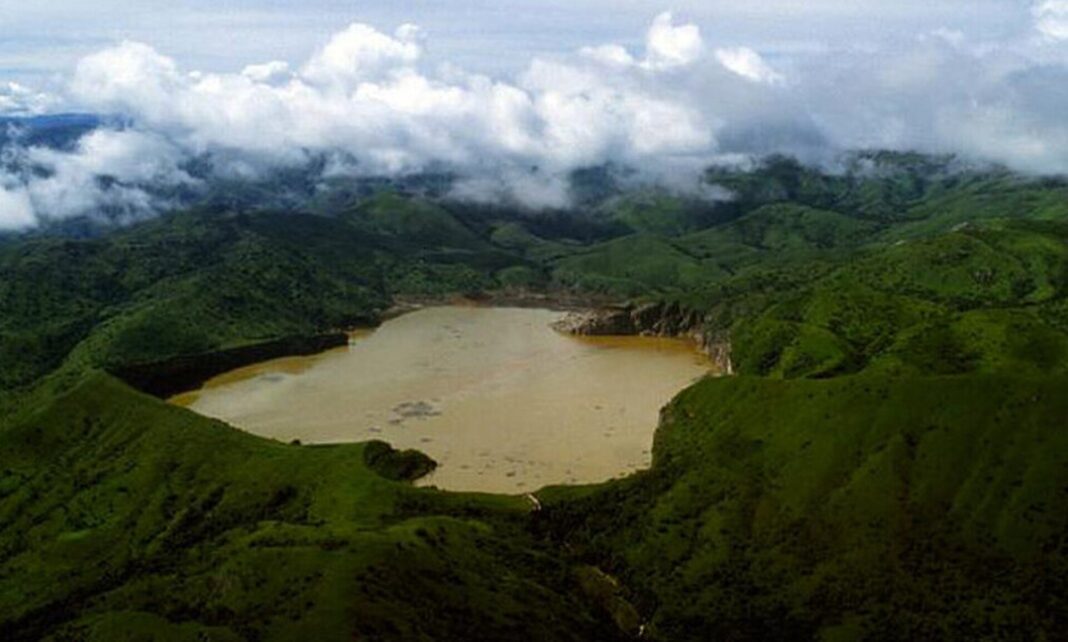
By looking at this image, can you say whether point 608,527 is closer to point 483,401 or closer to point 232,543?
point 232,543

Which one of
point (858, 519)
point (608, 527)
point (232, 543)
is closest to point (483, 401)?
point (608, 527)

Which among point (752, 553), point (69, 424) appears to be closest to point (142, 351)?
point (69, 424)

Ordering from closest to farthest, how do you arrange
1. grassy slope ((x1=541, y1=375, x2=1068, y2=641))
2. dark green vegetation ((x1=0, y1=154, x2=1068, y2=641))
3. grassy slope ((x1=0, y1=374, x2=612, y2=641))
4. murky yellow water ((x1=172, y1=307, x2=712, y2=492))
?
grassy slope ((x1=0, y1=374, x2=612, y2=641)) < dark green vegetation ((x1=0, y1=154, x2=1068, y2=641)) < grassy slope ((x1=541, y1=375, x2=1068, y2=641)) < murky yellow water ((x1=172, y1=307, x2=712, y2=492))

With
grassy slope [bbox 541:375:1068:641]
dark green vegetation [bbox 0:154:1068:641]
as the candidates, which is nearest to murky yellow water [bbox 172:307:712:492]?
dark green vegetation [bbox 0:154:1068:641]

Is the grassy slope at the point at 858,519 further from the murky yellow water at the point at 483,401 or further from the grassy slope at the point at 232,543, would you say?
the murky yellow water at the point at 483,401

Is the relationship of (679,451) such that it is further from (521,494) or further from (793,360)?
(793,360)

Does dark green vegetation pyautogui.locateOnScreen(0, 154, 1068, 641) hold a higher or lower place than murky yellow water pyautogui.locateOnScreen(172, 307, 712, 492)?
higher

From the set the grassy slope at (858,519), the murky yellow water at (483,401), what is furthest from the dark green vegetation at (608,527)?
the murky yellow water at (483,401)

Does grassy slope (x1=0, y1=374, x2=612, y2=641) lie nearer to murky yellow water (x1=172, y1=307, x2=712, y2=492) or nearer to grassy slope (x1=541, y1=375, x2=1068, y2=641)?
grassy slope (x1=541, y1=375, x2=1068, y2=641)
